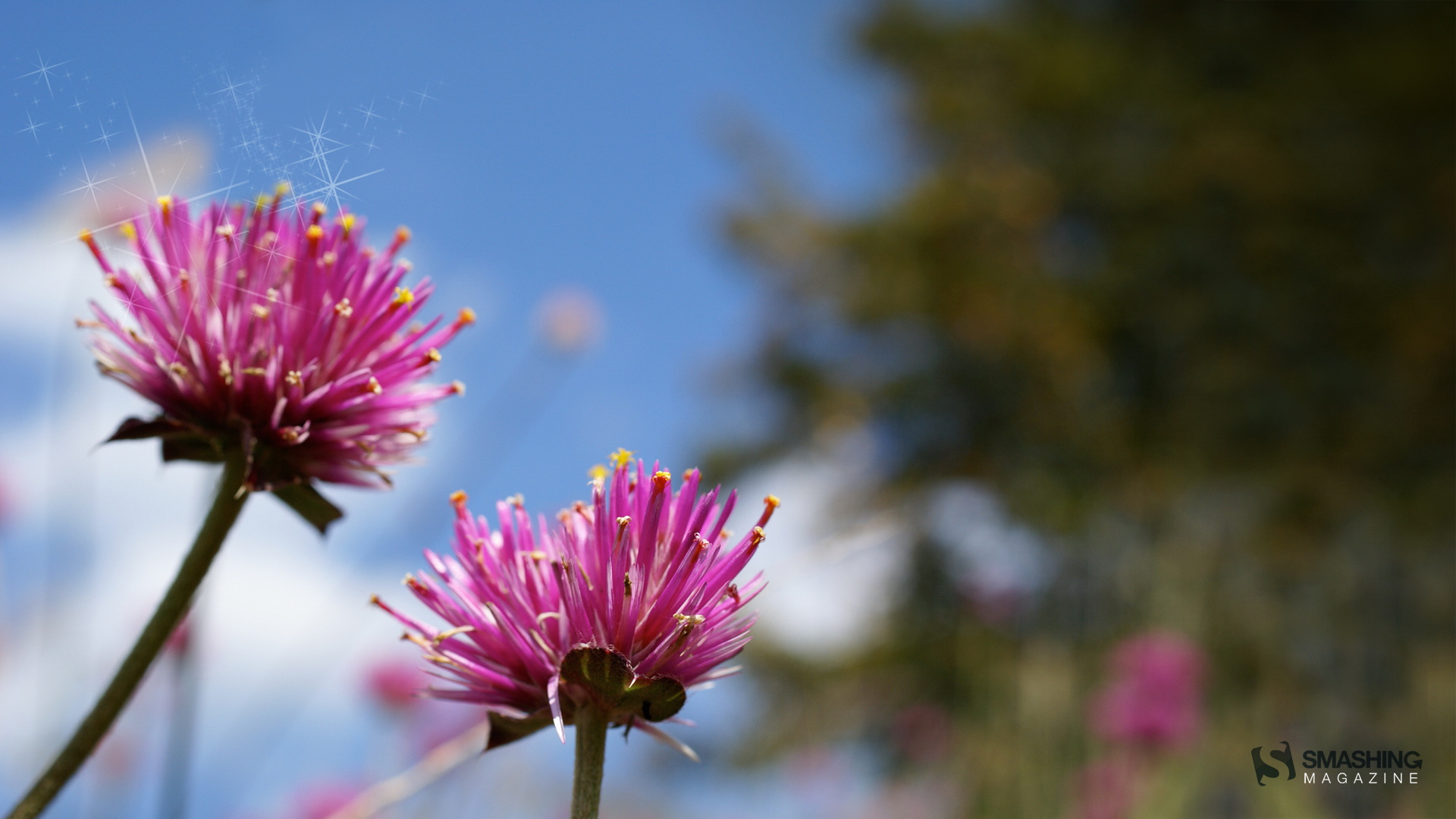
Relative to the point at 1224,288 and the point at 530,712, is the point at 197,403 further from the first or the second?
the point at 1224,288

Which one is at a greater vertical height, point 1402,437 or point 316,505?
point 1402,437

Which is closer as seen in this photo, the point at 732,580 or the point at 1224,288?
the point at 732,580

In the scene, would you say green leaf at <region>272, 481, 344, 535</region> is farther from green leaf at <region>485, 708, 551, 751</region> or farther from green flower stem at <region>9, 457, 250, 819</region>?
green leaf at <region>485, 708, 551, 751</region>

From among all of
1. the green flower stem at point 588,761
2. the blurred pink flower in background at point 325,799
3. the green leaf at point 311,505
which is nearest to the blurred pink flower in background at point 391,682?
the blurred pink flower in background at point 325,799

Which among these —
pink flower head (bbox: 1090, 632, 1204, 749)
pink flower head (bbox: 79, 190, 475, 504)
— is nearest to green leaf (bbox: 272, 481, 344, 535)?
pink flower head (bbox: 79, 190, 475, 504)

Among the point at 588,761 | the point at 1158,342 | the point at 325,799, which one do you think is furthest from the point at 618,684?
the point at 1158,342

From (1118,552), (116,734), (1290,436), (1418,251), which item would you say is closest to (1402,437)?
(1290,436)

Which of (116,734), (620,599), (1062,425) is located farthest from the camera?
(1062,425)
